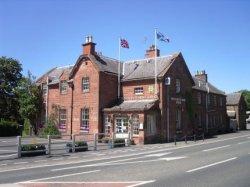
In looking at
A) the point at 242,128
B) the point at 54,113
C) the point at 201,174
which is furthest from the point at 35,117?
the point at 242,128

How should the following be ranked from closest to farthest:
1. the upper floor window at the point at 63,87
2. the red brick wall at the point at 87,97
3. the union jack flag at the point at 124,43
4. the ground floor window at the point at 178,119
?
the red brick wall at the point at 87,97 → the union jack flag at the point at 124,43 → the ground floor window at the point at 178,119 → the upper floor window at the point at 63,87

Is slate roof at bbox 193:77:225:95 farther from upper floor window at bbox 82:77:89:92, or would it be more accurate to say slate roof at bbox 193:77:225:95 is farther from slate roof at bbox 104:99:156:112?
upper floor window at bbox 82:77:89:92

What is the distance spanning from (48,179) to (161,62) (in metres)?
27.7

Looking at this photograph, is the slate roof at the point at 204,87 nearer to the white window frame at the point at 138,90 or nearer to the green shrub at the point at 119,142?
the white window frame at the point at 138,90

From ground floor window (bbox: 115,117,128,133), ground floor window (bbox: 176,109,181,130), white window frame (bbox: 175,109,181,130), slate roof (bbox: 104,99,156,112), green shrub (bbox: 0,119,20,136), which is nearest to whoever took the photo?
slate roof (bbox: 104,99,156,112)

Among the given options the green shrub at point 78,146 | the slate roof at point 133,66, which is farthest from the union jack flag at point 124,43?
the green shrub at point 78,146

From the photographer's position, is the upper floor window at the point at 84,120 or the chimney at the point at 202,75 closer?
the upper floor window at the point at 84,120

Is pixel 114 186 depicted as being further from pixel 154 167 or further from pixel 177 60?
pixel 177 60

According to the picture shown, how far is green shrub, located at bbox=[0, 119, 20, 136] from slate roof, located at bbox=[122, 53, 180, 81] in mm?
17438

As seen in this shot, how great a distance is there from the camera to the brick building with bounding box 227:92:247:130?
219 feet

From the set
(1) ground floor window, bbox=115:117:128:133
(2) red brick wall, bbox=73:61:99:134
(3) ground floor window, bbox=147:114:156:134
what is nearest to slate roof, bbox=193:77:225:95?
(3) ground floor window, bbox=147:114:156:134

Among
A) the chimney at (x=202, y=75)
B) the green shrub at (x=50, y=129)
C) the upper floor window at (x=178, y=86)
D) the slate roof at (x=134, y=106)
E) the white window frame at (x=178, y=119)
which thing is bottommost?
the green shrub at (x=50, y=129)

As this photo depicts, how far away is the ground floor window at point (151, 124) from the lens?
113 ft

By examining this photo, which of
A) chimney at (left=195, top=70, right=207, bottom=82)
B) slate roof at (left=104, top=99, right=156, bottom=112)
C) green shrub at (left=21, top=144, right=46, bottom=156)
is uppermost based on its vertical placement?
chimney at (left=195, top=70, right=207, bottom=82)
